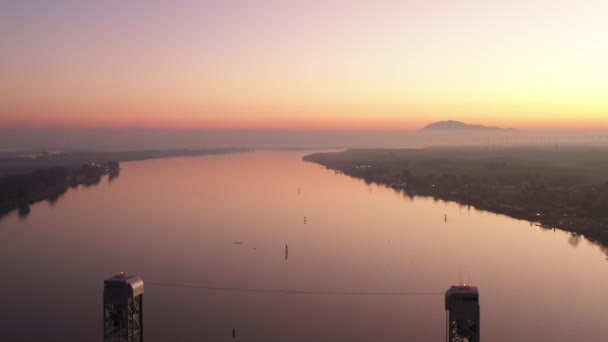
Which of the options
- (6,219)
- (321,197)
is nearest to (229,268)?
(6,219)

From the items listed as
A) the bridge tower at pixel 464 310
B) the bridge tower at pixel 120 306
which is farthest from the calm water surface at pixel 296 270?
the bridge tower at pixel 464 310

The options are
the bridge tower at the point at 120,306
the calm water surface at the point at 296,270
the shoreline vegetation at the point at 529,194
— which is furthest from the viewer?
the shoreline vegetation at the point at 529,194

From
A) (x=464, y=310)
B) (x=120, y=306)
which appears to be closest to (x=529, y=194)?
(x=464, y=310)

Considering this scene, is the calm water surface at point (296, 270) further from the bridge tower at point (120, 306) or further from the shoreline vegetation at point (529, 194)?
the bridge tower at point (120, 306)

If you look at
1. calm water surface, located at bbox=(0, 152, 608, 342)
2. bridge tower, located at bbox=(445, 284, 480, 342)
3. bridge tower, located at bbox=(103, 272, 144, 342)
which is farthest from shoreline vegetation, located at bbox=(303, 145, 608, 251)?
bridge tower, located at bbox=(103, 272, 144, 342)

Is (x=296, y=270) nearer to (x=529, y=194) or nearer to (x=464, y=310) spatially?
(x=464, y=310)

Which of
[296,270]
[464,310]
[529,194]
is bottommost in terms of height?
[296,270]
